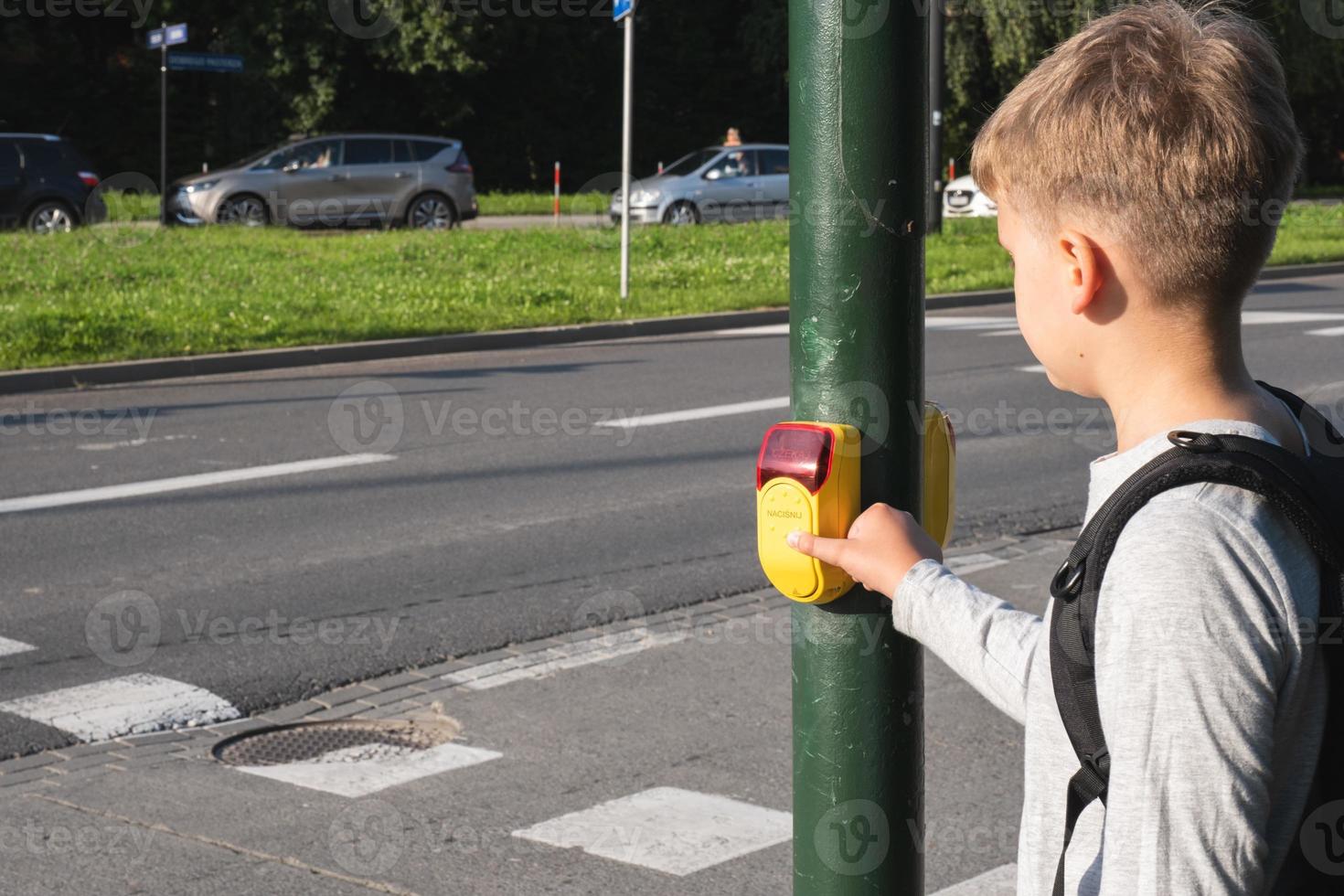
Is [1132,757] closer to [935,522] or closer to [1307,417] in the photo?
[1307,417]

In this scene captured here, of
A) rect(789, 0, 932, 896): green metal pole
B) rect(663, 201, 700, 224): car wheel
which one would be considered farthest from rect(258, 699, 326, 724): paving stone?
rect(663, 201, 700, 224): car wheel

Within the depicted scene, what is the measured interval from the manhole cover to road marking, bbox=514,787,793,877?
0.79 metres

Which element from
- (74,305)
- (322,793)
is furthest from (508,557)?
(74,305)

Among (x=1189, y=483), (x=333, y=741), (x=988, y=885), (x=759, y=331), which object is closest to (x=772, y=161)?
(x=759, y=331)

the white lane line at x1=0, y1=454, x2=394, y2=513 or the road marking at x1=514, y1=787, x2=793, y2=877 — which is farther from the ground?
the white lane line at x1=0, y1=454, x2=394, y2=513

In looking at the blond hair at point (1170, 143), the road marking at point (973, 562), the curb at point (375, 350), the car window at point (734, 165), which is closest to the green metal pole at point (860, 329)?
the blond hair at point (1170, 143)

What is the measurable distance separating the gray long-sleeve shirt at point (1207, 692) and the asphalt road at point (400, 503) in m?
0.51

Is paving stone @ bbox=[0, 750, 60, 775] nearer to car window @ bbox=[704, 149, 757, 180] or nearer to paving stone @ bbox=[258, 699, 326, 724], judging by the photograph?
paving stone @ bbox=[258, 699, 326, 724]

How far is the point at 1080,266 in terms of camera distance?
141cm

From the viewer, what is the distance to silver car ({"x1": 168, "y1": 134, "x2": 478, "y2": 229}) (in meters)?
25.8

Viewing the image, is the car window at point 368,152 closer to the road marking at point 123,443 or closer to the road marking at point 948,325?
the road marking at point 948,325

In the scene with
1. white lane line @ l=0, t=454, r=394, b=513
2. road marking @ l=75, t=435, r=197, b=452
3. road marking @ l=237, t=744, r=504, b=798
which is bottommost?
road marking @ l=237, t=744, r=504, b=798

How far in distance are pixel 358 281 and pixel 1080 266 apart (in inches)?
675

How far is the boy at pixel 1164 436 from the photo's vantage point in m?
1.24
